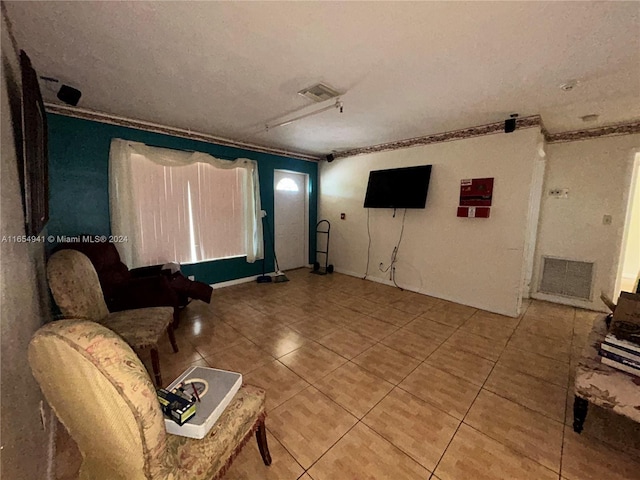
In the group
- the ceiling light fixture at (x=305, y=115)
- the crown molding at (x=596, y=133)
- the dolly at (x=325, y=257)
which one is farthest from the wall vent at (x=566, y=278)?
the ceiling light fixture at (x=305, y=115)

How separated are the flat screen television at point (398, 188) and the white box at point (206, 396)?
360 cm

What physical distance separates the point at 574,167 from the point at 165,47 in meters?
5.05

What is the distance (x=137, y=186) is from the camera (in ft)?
11.2

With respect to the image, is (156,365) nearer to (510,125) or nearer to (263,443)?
(263,443)

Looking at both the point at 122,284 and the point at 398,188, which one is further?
the point at 398,188

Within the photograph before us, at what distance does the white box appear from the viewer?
1.04m

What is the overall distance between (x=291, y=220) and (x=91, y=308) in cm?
380

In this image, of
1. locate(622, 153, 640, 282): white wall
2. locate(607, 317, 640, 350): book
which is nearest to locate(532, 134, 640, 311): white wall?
locate(607, 317, 640, 350): book

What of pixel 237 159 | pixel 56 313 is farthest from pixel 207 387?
pixel 237 159

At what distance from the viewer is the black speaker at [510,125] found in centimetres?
307

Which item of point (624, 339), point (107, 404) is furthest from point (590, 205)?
point (107, 404)

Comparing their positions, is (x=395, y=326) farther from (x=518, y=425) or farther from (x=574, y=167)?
(x=574, y=167)

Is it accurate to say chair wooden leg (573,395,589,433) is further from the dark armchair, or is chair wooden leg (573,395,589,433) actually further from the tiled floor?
the dark armchair

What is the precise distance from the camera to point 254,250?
4.59 meters
